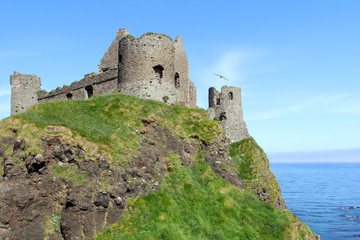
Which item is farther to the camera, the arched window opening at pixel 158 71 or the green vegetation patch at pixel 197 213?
the arched window opening at pixel 158 71

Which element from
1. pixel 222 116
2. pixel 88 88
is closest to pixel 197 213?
pixel 88 88

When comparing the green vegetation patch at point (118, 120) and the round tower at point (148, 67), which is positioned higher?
the round tower at point (148, 67)

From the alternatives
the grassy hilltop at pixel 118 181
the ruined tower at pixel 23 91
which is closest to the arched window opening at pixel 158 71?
the grassy hilltop at pixel 118 181

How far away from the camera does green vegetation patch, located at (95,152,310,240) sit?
14438 mm

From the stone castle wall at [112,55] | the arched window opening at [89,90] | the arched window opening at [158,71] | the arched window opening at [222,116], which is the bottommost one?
the arched window opening at [222,116]

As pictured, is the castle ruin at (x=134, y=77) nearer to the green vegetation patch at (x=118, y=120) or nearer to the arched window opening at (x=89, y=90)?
the arched window opening at (x=89, y=90)

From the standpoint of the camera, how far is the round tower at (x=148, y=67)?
88.2 feet

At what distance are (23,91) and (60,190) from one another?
88.7 feet

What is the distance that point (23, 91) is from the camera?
36.8 metres

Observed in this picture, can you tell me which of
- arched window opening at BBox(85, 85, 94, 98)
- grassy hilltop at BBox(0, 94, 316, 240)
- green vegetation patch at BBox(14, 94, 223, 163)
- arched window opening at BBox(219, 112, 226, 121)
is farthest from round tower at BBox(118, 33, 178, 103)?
arched window opening at BBox(219, 112, 226, 121)

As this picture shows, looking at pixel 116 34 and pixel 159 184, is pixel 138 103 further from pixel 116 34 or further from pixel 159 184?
pixel 116 34

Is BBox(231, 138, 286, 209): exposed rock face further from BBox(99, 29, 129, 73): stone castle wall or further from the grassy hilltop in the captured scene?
BBox(99, 29, 129, 73): stone castle wall

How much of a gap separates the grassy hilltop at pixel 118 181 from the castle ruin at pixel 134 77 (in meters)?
4.89

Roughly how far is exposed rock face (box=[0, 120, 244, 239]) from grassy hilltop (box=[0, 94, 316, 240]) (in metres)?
0.04
